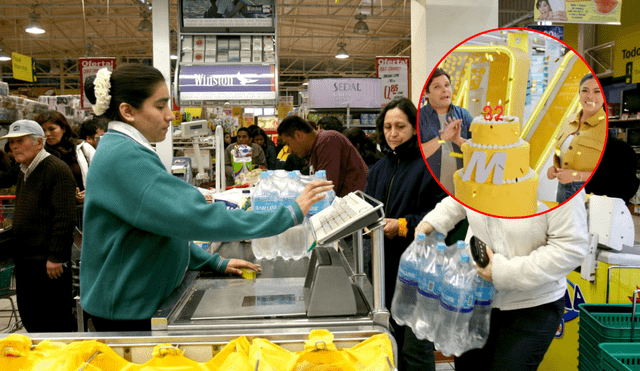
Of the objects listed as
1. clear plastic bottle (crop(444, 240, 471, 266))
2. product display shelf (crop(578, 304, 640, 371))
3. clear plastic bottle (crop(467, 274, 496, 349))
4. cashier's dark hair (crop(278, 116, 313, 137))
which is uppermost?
cashier's dark hair (crop(278, 116, 313, 137))

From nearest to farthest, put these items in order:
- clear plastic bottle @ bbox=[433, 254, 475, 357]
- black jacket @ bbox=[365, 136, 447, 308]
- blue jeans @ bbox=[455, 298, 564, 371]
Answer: clear plastic bottle @ bbox=[433, 254, 475, 357], blue jeans @ bbox=[455, 298, 564, 371], black jacket @ bbox=[365, 136, 447, 308]

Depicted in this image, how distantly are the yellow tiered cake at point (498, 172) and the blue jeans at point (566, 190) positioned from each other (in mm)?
50

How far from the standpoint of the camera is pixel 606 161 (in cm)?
384

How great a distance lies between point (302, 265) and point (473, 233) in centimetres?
79

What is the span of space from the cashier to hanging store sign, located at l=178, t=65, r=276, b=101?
2.37 metres

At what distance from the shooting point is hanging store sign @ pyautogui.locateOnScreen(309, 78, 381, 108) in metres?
9.00

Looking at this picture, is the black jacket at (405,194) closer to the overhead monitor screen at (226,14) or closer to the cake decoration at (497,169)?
the cake decoration at (497,169)

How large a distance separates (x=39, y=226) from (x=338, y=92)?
6.30m

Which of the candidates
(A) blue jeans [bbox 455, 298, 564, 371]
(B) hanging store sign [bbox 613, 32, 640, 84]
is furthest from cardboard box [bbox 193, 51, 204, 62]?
(B) hanging store sign [bbox 613, 32, 640, 84]

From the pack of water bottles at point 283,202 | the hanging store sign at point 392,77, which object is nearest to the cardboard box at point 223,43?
the pack of water bottles at point 283,202

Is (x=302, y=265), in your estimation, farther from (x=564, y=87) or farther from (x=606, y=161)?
(x=606, y=161)

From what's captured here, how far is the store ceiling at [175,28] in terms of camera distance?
15406 millimetres

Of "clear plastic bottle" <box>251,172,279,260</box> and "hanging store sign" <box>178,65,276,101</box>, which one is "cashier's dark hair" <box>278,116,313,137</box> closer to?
"hanging store sign" <box>178,65,276,101</box>

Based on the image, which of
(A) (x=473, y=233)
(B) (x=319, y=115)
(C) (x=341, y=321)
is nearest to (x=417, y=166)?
(A) (x=473, y=233)
